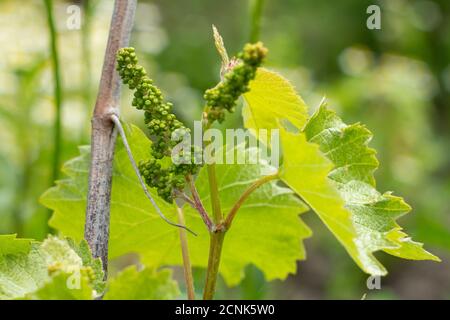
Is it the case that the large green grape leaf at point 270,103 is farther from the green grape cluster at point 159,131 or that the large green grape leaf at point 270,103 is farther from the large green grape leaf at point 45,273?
the large green grape leaf at point 45,273

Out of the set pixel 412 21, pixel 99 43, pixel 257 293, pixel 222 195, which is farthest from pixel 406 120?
pixel 222 195

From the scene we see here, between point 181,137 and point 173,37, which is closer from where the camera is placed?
point 181,137

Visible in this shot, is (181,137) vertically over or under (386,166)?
under

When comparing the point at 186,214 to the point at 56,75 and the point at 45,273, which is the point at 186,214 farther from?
Result: the point at 56,75

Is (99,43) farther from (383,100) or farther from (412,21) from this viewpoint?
(412,21)

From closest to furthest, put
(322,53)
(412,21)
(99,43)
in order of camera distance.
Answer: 1. (99,43)
2. (412,21)
3. (322,53)

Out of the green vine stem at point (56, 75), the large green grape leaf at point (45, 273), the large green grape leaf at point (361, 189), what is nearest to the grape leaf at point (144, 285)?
the large green grape leaf at point (45, 273)
